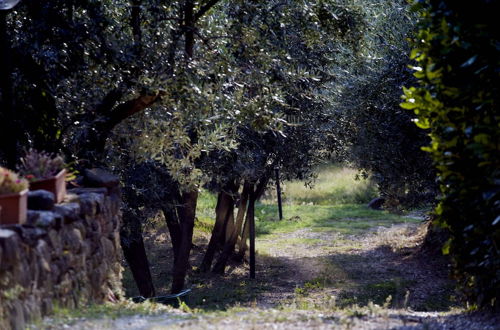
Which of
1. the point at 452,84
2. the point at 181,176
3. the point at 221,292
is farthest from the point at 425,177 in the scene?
the point at 452,84

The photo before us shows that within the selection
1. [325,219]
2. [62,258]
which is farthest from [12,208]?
[325,219]

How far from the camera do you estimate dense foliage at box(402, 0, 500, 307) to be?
586 cm

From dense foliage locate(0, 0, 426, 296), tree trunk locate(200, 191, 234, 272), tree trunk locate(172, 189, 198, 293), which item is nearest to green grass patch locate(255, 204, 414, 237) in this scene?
tree trunk locate(200, 191, 234, 272)

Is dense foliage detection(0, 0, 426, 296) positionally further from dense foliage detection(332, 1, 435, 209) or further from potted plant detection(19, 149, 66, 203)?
potted plant detection(19, 149, 66, 203)

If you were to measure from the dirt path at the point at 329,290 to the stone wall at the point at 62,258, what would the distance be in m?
0.38

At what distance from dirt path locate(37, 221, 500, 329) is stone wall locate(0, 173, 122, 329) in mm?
379

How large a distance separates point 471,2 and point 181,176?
544cm

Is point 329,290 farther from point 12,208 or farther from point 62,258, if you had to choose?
point 12,208

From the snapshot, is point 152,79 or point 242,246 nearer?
point 152,79

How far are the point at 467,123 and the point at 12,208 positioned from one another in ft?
12.6

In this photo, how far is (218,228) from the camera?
18.3 meters

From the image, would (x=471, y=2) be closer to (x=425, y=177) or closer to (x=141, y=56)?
(x=141, y=56)

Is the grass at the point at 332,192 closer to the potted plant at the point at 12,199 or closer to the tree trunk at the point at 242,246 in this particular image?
the tree trunk at the point at 242,246

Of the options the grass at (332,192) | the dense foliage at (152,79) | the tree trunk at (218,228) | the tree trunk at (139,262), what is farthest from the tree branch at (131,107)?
the grass at (332,192)
